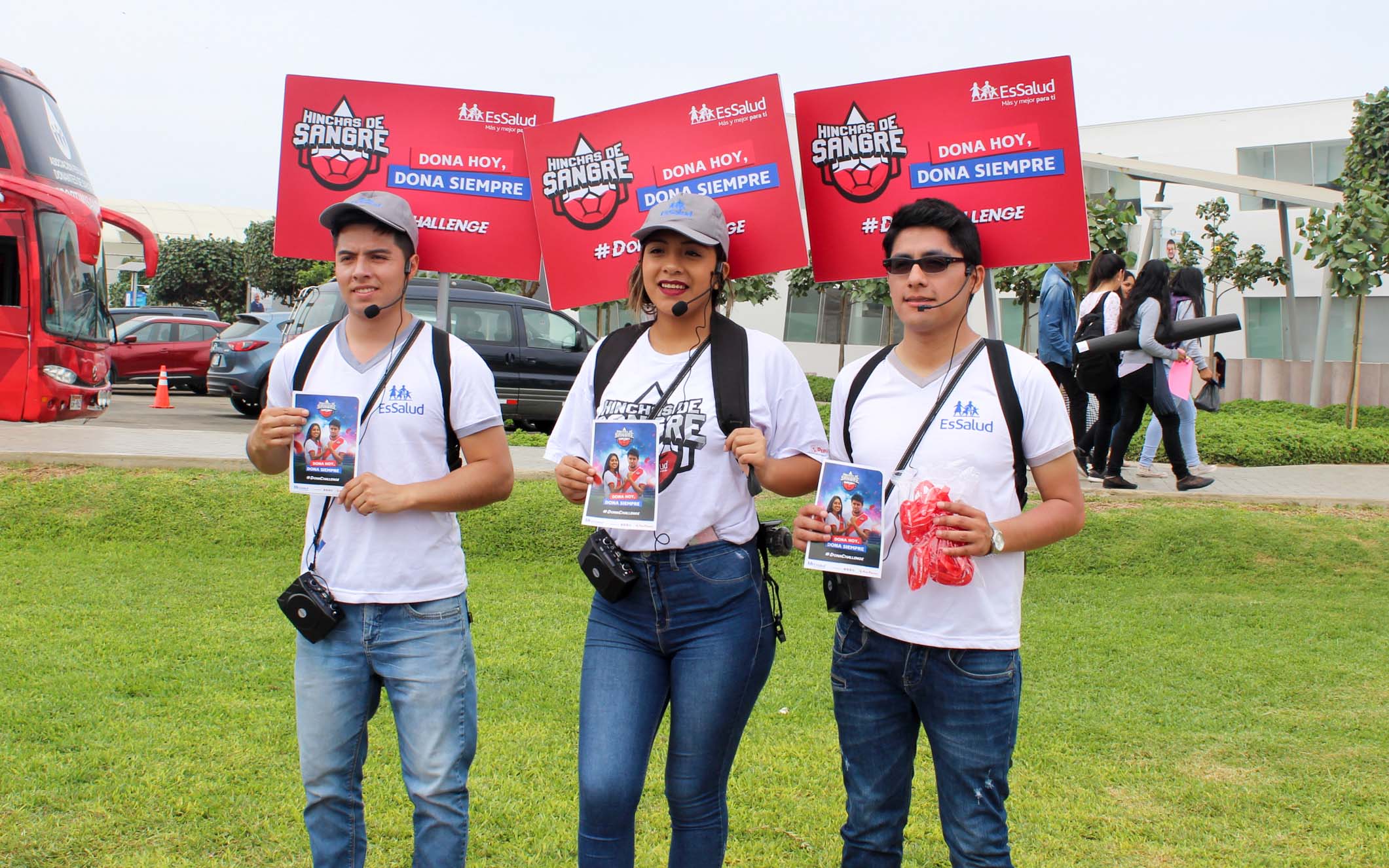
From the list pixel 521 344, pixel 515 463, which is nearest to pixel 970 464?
pixel 515 463

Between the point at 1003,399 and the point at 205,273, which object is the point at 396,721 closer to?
the point at 1003,399

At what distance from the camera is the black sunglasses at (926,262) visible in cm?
288

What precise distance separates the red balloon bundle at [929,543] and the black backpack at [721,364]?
47cm

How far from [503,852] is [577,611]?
→ 310 cm

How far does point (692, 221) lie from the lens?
9.98 feet

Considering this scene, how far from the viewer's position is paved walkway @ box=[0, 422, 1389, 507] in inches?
387

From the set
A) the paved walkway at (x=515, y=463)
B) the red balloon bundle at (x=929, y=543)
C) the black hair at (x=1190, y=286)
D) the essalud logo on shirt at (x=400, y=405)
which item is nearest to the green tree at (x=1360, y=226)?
the paved walkway at (x=515, y=463)

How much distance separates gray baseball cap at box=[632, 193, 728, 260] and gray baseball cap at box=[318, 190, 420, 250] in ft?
2.01

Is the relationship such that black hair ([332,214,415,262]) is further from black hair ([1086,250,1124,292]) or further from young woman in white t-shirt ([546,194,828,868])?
black hair ([1086,250,1124,292])

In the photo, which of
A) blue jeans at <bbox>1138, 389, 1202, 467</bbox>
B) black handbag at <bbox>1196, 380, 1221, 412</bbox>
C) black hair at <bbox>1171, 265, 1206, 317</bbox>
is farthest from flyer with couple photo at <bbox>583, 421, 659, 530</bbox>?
black handbag at <bbox>1196, 380, 1221, 412</bbox>

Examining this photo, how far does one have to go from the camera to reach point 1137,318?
912 cm

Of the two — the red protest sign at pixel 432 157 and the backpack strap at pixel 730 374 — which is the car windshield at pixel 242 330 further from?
the backpack strap at pixel 730 374

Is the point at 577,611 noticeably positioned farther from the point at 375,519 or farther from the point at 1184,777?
the point at 375,519

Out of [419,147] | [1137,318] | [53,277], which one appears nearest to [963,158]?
[419,147]
